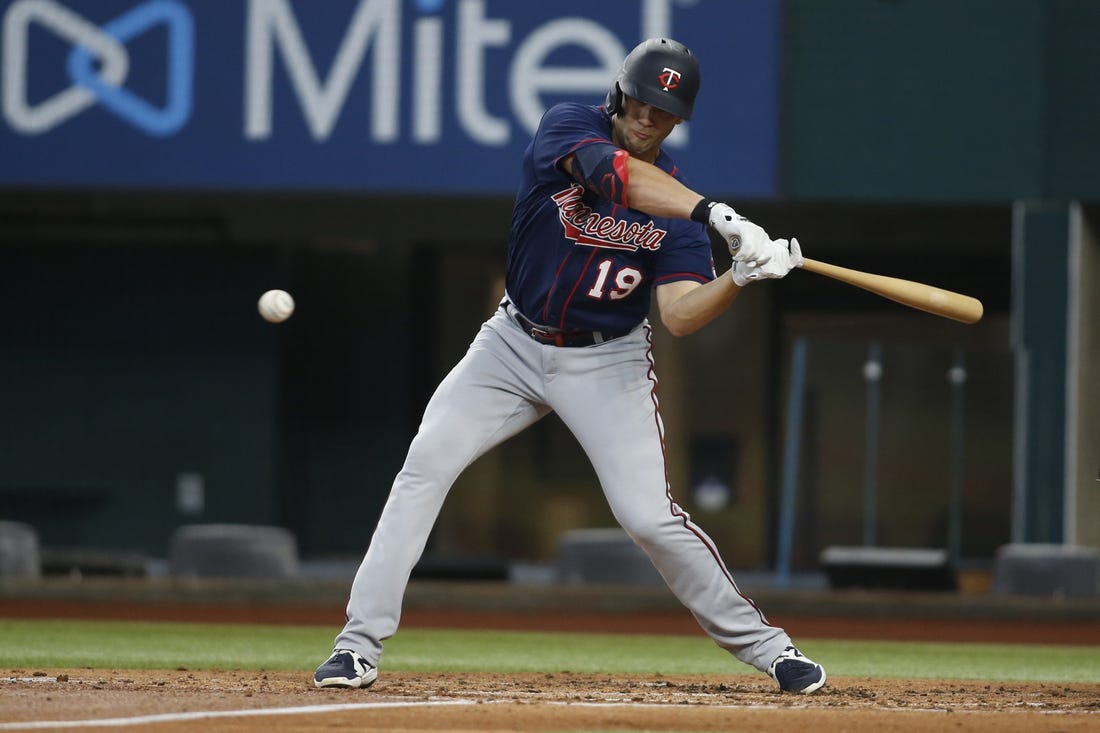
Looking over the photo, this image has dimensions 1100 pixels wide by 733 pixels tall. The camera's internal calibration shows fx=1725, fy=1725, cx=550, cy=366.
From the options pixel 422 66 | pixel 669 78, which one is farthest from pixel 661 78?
pixel 422 66

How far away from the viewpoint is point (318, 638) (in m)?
8.80

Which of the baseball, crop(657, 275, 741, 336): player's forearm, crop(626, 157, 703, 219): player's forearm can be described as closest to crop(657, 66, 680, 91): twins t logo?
crop(626, 157, 703, 219): player's forearm

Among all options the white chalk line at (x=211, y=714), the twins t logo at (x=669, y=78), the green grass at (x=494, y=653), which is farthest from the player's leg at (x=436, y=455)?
the green grass at (x=494, y=653)

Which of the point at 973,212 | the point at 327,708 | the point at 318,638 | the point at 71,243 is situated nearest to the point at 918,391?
the point at 973,212

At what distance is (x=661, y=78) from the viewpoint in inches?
206

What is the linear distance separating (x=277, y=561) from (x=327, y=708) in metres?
7.73

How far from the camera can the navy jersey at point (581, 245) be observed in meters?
5.37

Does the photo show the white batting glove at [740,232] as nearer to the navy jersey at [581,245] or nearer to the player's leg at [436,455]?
the navy jersey at [581,245]

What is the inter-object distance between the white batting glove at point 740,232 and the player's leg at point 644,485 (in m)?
0.65

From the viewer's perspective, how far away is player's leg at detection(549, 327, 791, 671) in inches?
210

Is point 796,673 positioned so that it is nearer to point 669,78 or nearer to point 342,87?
point 669,78

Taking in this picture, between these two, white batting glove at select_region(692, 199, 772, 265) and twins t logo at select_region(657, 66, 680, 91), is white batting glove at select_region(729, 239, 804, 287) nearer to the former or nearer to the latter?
white batting glove at select_region(692, 199, 772, 265)

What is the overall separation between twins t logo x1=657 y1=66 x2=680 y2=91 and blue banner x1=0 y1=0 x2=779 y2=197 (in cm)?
806

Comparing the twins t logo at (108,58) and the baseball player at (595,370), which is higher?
the twins t logo at (108,58)
